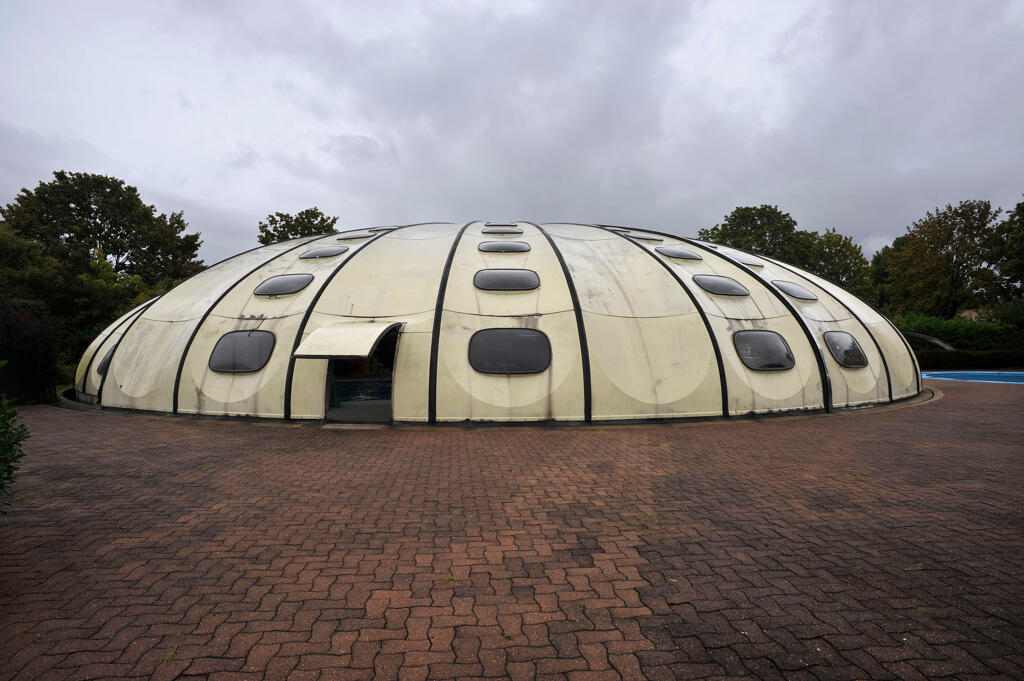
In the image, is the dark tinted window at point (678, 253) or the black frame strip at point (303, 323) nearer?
the black frame strip at point (303, 323)

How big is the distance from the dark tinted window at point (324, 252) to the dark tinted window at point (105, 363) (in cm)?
664

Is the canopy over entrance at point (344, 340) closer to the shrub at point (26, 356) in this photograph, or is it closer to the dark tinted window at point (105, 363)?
the dark tinted window at point (105, 363)

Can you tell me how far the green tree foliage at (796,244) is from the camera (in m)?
41.5

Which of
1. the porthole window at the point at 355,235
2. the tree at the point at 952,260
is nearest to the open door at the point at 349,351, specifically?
the porthole window at the point at 355,235

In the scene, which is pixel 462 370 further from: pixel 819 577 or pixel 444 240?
pixel 819 577

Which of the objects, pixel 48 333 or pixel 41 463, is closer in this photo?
pixel 41 463

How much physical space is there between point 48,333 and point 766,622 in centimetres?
2183

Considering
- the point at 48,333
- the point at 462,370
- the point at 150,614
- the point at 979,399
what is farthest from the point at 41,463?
the point at 979,399

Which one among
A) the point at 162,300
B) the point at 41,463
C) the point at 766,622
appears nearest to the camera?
the point at 766,622

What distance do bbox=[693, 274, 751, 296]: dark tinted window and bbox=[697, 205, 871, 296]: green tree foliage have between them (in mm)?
32531

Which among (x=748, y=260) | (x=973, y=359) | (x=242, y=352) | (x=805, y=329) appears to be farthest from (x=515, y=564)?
(x=973, y=359)

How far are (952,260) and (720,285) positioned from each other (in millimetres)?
41827

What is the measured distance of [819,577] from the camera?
4.17 meters

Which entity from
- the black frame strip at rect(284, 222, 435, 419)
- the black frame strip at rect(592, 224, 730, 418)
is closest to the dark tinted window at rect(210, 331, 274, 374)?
the black frame strip at rect(284, 222, 435, 419)
